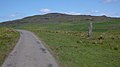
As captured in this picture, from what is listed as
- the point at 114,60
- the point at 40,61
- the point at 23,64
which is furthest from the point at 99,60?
the point at 23,64

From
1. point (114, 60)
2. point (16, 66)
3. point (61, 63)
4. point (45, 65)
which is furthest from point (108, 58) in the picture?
point (16, 66)

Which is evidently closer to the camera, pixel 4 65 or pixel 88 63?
pixel 4 65

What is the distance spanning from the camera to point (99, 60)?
62.0 ft

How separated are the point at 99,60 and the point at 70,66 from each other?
3.12 m

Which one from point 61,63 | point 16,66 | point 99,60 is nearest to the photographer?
point 16,66

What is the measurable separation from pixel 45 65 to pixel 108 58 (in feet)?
16.8

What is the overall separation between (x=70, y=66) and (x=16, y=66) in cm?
282

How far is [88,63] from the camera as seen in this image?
688 inches

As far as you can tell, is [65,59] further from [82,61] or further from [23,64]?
[23,64]

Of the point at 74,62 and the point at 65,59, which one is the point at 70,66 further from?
the point at 65,59

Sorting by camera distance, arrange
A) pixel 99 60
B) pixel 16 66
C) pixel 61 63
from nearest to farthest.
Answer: pixel 16 66
pixel 61 63
pixel 99 60

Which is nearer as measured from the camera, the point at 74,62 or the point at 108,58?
the point at 74,62

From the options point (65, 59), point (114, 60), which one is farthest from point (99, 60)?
point (65, 59)

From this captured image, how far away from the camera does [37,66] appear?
52.5 ft
